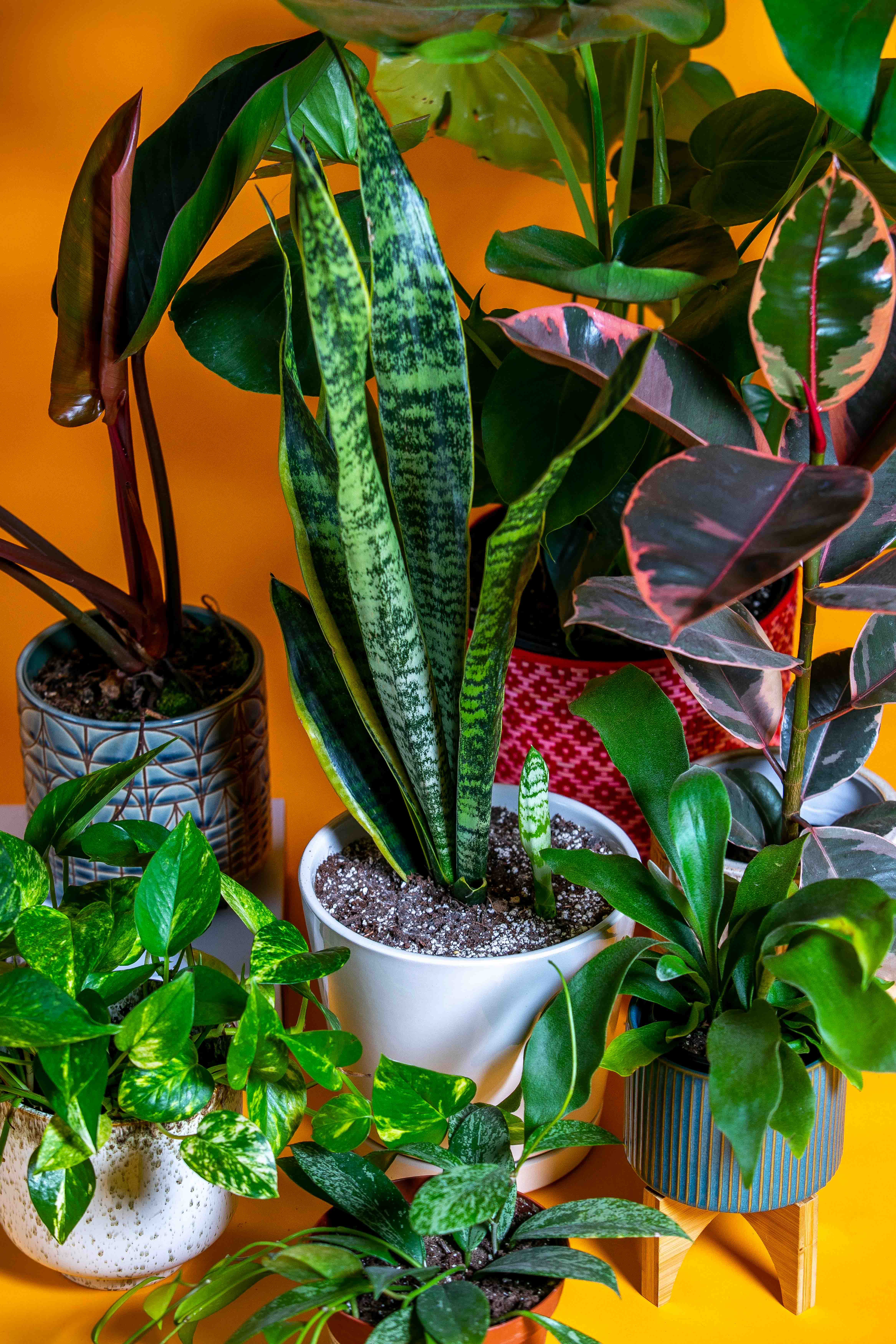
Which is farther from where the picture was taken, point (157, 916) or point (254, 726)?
point (254, 726)

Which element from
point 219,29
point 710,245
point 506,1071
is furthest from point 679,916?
point 219,29

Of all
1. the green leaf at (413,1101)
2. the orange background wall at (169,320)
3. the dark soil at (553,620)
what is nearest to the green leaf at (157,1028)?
the green leaf at (413,1101)

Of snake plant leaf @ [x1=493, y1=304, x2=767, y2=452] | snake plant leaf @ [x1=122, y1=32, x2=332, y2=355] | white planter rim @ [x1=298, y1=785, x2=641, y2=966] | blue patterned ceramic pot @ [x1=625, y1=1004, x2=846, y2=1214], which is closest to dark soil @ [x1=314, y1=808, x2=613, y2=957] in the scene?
white planter rim @ [x1=298, y1=785, x2=641, y2=966]

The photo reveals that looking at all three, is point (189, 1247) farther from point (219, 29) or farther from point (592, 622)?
point (219, 29)

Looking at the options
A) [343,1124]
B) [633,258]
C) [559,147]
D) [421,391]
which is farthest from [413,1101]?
[559,147]

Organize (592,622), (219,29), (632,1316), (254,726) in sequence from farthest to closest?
(219,29), (254,726), (632,1316), (592,622)

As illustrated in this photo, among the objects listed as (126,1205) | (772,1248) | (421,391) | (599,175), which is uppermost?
(599,175)

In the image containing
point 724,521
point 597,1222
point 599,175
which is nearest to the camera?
point 724,521

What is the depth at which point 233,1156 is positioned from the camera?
550 mm

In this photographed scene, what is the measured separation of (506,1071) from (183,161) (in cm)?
60

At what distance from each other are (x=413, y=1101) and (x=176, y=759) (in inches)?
15.1

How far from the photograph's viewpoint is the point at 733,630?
632 mm

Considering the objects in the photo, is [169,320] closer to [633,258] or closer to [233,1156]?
[633,258]

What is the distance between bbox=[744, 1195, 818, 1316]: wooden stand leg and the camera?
26.5 inches
